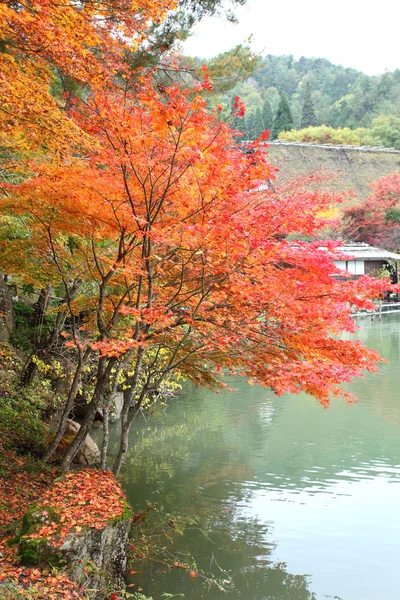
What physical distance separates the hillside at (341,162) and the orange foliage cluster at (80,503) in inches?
1035

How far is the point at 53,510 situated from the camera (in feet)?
12.8

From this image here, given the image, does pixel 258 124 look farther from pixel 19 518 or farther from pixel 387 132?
pixel 19 518

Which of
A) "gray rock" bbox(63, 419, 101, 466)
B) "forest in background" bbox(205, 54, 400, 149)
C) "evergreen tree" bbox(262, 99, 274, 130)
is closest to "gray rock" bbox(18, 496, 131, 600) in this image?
"gray rock" bbox(63, 419, 101, 466)

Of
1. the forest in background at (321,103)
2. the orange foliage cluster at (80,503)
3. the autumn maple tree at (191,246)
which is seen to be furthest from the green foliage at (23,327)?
the forest in background at (321,103)

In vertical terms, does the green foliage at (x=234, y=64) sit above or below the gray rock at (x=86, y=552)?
above

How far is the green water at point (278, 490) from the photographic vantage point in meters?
4.85

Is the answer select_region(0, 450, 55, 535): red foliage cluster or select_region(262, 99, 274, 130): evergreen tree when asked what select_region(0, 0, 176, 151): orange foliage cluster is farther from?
select_region(262, 99, 274, 130): evergreen tree

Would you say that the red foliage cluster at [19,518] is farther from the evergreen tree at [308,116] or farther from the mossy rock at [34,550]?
the evergreen tree at [308,116]

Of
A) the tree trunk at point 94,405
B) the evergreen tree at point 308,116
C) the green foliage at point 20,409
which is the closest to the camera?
the tree trunk at point 94,405

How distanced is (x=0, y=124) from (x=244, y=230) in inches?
112

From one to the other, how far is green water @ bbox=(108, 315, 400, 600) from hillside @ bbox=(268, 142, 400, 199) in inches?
836

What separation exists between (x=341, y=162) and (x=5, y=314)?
1135 inches

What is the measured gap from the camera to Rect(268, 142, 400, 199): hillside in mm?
31156

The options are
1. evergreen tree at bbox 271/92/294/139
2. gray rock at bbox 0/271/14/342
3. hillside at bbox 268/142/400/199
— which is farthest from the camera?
evergreen tree at bbox 271/92/294/139
